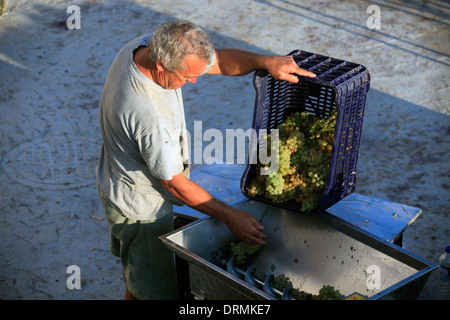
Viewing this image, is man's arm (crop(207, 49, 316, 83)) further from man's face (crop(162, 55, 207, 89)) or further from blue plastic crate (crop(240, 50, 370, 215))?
man's face (crop(162, 55, 207, 89))

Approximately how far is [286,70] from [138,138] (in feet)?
2.29

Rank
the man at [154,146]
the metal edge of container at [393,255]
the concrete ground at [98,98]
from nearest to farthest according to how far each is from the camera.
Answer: the metal edge of container at [393,255] → the man at [154,146] → the concrete ground at [98,98]

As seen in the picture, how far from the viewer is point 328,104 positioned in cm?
260

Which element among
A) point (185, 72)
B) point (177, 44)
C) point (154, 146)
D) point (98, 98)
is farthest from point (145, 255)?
point (98, 98)

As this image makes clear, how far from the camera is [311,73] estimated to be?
2291 mm

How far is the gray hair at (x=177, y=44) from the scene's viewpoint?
205 cm

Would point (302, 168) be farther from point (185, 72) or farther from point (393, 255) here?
point (185, 72)

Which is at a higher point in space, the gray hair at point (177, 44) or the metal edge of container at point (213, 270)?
the gray hair at point (177, 44)

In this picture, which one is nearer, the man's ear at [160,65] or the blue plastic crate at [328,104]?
the man's ear at [160,65]

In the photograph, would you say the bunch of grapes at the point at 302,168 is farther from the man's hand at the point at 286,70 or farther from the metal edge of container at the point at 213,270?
the metal edge of container at the point at 213,270

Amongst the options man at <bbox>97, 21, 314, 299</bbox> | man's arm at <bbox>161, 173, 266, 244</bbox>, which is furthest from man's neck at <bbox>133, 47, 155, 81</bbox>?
man's arm at <bbox>161, 173, 266, 244</bbox>

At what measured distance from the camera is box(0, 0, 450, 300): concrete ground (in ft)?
11.9

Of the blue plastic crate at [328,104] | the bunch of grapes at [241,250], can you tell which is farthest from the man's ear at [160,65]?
the bunch of grapes at [241,250]

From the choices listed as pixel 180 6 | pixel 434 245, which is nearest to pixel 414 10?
pixel 180 6
